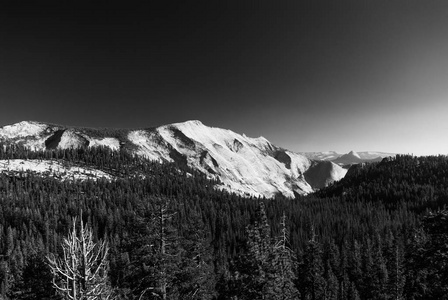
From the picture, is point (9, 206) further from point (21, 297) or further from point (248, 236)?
point (248, 236)

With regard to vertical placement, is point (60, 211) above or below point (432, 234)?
below

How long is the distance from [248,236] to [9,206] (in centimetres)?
22206

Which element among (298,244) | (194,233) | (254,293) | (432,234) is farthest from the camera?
(298,244)

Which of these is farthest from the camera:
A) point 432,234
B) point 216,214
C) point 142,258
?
point 216,214

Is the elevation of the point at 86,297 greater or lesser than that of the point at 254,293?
greater

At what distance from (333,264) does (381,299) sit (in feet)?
71.2

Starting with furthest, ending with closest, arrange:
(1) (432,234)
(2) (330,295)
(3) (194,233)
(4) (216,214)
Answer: (4) (216,214)
(2) (330,295)
(3) (194,233)
(1) (432,234)

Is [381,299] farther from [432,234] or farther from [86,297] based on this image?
[86,297]

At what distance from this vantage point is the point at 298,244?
13075 centimetres

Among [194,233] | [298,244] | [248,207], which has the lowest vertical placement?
[298,244]

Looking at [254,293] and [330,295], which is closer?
[254,293]

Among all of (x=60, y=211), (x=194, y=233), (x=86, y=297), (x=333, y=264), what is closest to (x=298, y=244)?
(x=333, y=264)

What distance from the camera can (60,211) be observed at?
18575 cm

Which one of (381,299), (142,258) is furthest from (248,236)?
(381,299)
